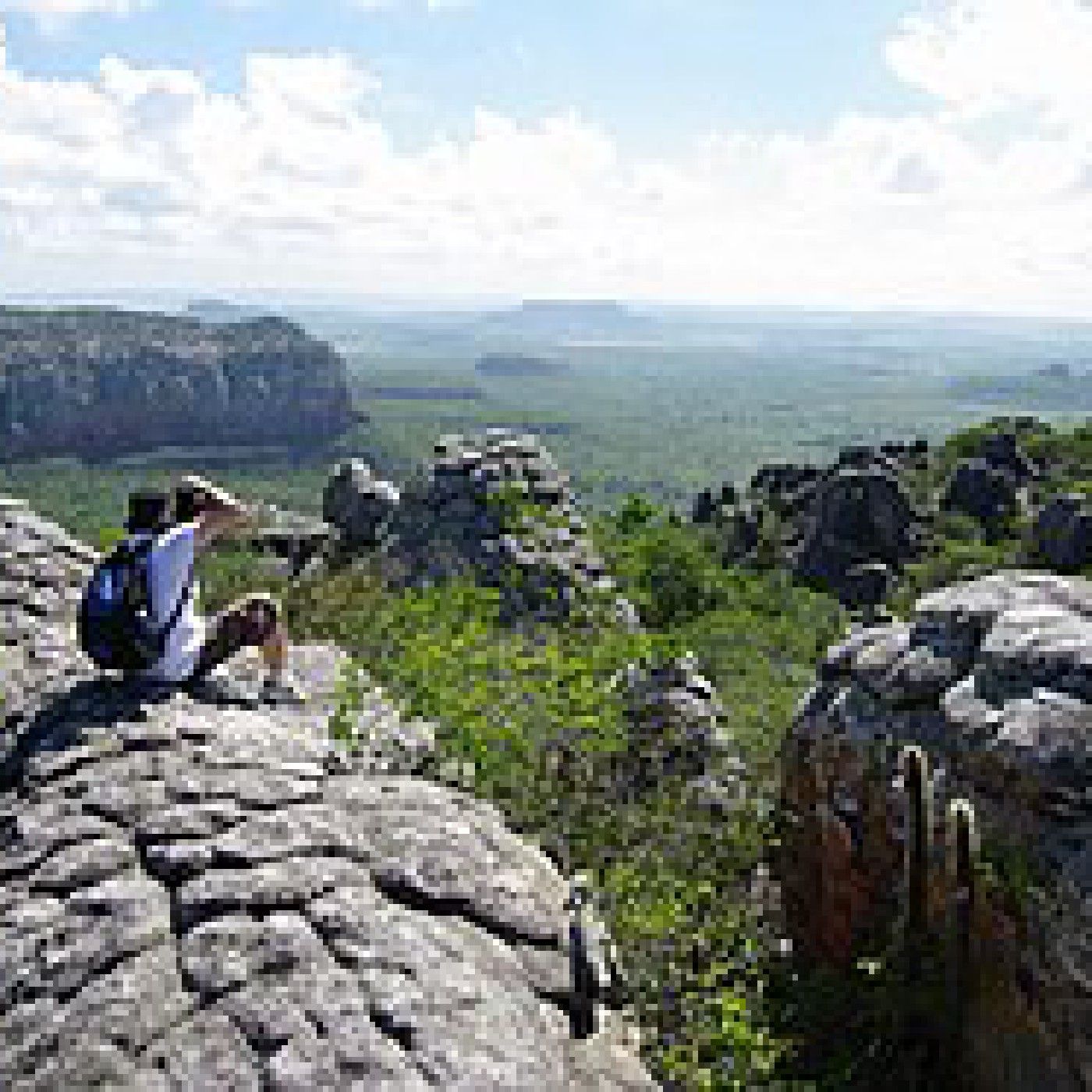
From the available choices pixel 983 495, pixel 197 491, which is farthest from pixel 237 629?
pixel 983 495

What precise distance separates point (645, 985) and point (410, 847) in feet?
6.02

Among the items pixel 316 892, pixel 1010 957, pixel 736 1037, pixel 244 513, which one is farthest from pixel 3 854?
pixel 1010 957

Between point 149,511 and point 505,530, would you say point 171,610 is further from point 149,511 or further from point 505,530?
point 505,530

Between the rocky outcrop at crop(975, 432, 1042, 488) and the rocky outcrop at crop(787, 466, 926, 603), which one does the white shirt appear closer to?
the rocky outcrop at crop(787, 466, 926, 603)

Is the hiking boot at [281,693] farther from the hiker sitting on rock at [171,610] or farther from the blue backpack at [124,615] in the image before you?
the blue backpack at [124,615]

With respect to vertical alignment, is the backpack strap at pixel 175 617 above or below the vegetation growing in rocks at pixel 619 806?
above

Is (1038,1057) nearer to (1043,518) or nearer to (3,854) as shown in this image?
(3,854)

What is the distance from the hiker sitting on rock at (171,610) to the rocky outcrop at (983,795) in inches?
159

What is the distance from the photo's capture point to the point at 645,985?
343 inches

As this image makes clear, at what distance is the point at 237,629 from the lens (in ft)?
33.3

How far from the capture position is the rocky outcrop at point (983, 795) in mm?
7801

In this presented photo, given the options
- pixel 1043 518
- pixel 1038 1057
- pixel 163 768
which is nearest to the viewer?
pixel 1038 1057

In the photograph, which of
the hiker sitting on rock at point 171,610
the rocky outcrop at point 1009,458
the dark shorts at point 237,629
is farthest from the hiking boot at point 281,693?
the rocky outcrop at point 1009,458

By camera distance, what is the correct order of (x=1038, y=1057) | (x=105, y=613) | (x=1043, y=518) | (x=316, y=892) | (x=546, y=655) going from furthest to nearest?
1. (x=1043, y=518)
2. (x=546, y=655)
3. (x=105, y=613)
4. (x=1038, y=1057)
5. (x=316, y=892)
